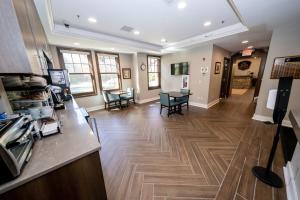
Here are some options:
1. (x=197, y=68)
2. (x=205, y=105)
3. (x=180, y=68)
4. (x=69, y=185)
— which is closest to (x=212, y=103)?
(x=205, y=105)

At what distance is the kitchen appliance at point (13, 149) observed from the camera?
680 millimetres

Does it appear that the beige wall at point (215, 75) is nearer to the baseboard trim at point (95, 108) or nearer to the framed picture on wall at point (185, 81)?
the framed picture on wall at point (185, 81)

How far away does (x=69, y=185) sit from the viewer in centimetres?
93

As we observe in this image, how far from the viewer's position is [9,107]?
131 centimetres

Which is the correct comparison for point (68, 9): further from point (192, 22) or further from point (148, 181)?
point (148, 181)

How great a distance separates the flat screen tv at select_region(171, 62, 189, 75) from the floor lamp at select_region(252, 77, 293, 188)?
392cm

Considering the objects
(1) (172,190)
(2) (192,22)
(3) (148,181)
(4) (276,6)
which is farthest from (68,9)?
(4) (276,6)

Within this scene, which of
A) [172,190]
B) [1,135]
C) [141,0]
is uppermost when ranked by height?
[141,0]

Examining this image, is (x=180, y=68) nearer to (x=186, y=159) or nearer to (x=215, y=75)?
(x=215, y=75)

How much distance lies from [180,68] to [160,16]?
318 cm

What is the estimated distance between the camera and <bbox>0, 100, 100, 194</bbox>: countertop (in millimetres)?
769

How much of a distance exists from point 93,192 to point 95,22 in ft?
10.6

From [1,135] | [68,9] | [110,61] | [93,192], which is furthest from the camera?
[110,61]

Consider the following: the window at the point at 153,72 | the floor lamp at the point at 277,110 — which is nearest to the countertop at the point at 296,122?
the floor lamp at the point at 277,110
